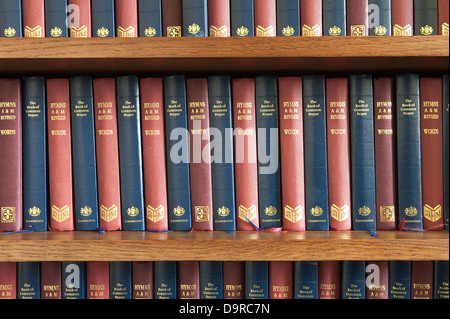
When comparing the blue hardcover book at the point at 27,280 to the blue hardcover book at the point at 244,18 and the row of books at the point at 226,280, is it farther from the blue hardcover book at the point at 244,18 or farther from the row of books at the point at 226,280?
the blue hardcover book at the point at 244,18

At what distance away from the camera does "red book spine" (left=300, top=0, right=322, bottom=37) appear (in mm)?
723

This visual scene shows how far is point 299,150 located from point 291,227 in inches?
5.0

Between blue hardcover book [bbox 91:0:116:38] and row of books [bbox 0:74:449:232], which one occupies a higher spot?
blue hardcover book [bbox 91:0:116:38]

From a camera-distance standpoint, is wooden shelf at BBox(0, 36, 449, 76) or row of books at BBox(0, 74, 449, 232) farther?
row of books at BBox(0, 74, 449, 232)

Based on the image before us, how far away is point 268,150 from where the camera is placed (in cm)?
75

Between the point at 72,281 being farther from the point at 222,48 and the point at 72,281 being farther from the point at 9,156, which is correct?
the point at 222,48

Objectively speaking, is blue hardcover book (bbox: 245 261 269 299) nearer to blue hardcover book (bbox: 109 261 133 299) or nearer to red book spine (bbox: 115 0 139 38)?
blue hardcover book (bbox: 109 261 133 299)

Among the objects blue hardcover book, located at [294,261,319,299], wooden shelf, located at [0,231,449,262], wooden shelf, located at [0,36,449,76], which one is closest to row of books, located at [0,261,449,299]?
blue hardcover book, located at [294,261,319,299]

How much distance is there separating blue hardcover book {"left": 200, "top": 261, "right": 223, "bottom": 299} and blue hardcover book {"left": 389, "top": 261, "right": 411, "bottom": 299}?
0.95ft

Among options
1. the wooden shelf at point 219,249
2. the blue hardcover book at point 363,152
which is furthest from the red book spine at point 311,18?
the wooden shelf at point 219,249

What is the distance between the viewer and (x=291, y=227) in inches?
29.4

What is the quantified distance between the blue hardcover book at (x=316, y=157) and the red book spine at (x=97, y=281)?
1.16ft

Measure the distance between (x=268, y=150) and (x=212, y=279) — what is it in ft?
0.78

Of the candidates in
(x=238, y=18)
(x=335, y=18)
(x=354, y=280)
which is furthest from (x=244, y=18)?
(x=354, y=280)
